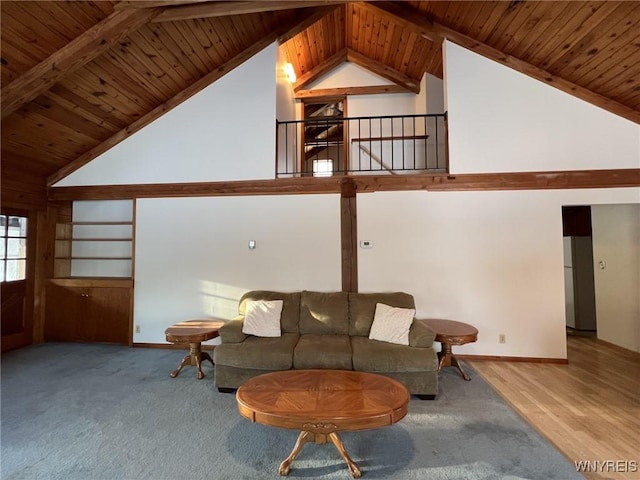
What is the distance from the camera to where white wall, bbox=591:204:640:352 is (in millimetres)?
4027

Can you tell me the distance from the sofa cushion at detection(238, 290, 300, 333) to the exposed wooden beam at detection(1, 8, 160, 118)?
3.09m

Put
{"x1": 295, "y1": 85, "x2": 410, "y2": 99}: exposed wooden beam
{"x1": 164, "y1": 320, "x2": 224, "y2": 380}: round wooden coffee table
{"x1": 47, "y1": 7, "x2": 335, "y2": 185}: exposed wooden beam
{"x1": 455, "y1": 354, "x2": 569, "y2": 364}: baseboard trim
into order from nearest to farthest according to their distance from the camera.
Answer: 1. {"x1": 164, "y1": 320, "x2": 224, "y2": 380}: round wooden coffee table
2. {"x1": 455, "y1": 354, "x2": 569, "y2": 364}: baseboard trim
3. {"x1": 47, "y1": 7, "x2": 335, "y2": 185}: exposed wooden beam
4. {"x1": 295, "y1": 85, "x2": 410, "y2": 99}: exposed wooden beam

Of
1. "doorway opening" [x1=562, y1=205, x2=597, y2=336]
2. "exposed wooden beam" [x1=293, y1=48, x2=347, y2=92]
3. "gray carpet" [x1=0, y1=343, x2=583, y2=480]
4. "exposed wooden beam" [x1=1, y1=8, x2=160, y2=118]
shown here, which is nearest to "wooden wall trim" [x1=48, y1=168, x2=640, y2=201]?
"doorway opening" [x1=562, y1=205, x2=597, y2=336]

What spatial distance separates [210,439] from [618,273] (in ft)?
17.6

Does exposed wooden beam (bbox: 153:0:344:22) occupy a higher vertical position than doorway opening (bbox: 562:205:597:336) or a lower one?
higher

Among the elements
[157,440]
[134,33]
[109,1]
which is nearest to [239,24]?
[134,33]

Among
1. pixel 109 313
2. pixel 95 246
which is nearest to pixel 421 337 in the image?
pixel 109 313

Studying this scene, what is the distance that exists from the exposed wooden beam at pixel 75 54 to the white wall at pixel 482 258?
3.16m

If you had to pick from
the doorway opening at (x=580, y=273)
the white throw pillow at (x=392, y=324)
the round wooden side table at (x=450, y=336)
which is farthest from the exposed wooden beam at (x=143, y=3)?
the doorway opening at (x=580, y=273)

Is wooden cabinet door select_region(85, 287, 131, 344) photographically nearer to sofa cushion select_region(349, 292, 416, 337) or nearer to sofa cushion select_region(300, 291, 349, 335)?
sofa cushion select_region(300, 291, 349, 335)

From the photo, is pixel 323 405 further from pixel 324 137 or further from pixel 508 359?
pixel 324 137

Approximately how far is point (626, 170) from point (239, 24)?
528cm

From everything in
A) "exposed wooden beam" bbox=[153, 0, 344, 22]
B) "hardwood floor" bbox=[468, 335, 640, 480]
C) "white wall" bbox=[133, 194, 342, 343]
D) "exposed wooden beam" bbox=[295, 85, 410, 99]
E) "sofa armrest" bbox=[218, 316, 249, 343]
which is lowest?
"hardwood floor" bbox=[468, 335, 640, 480]

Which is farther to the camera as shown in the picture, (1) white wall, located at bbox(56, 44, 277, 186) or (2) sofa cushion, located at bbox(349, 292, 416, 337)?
(1) white wall, located at bbox(56, 44, 277, 186)
